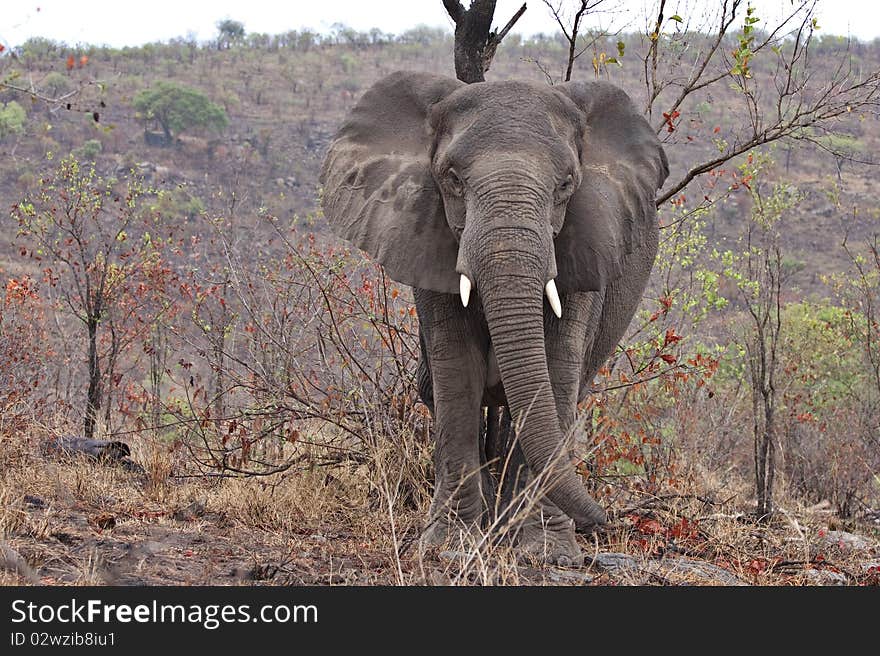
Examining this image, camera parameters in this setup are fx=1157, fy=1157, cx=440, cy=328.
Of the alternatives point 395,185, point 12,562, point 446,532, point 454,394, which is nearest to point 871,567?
point 446,532

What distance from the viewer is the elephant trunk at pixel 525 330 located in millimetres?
5410

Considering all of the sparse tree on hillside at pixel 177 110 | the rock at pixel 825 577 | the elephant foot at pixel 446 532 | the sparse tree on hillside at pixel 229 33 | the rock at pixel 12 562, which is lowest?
the rock at pixel 825 577

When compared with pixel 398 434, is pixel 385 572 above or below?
below

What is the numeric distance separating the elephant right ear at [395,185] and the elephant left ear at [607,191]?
64 cm

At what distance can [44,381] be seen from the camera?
43.2 ft

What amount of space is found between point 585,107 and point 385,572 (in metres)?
2.79

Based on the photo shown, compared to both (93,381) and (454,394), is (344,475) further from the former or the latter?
(93,381)

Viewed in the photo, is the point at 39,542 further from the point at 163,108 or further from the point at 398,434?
the point at 163,108

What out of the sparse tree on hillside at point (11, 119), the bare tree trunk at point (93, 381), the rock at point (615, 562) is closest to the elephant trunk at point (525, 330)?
the rock at point (615, 562)

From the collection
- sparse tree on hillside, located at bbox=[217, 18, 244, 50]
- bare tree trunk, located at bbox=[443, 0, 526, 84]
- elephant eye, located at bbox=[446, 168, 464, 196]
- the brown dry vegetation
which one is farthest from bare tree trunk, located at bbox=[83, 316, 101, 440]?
sparse tree on hillside, located at bbox=[217, 18, 244, 50]

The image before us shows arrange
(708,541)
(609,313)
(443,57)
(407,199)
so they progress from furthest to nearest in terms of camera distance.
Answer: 1. (443,57)
2. (609,313)
3. (708,541)
4. (407,199)

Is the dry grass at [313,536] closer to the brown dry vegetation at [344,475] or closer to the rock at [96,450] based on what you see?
the brown dry vegetation at [344,475]

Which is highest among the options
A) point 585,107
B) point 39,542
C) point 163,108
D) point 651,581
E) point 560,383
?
point 163,108

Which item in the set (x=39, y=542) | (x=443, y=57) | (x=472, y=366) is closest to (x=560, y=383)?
(x=472, y=366)
